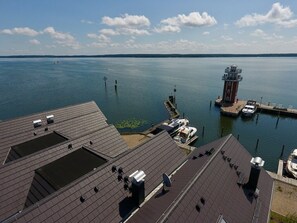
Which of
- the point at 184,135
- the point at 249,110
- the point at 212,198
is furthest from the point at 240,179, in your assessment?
the point at 249,110

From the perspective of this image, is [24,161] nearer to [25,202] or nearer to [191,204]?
[25,202]

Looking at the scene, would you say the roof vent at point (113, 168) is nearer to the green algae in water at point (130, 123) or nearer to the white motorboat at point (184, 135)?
the white motorboat at point (184, 135)

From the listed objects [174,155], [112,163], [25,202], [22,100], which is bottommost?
[22,100]

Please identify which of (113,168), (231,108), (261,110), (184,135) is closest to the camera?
(113,168)

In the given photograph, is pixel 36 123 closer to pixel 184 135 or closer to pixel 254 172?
pixel 254 172

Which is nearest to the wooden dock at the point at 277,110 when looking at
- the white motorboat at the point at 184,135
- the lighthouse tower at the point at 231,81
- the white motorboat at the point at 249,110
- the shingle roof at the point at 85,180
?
the white motorboat at the point at 249,110

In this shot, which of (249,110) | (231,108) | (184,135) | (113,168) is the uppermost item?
(113,168)

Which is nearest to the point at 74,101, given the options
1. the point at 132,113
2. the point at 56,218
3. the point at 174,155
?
the point at 132,113
